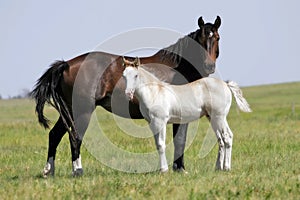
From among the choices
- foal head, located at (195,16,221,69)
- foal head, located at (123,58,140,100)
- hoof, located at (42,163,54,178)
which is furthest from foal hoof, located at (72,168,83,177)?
foal head, located at (195,16,221,69)

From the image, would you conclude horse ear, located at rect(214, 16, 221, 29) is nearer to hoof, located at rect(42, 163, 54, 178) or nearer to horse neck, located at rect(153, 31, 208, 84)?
horse neck, located at rect(153, 31, 208, 84)

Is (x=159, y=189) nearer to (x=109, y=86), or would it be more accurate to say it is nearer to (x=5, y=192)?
(x=5, y=192)

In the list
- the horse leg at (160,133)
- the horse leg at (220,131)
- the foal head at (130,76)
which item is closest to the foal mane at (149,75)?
the foal head at (130,76)

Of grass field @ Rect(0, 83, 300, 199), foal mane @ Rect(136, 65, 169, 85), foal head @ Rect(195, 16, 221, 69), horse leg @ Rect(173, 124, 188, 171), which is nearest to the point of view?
grass field @ Rect(0, 83, 300, 199)

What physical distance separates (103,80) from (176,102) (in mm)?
1509

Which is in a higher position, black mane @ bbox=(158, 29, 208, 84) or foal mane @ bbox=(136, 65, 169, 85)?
black mane @ bbox=(158, 29, 208, 84)

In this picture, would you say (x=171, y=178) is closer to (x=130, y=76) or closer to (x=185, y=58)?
(x=130, y=76)

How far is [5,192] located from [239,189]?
314cm

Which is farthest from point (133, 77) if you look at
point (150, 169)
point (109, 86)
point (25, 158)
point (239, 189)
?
point (25, 158)

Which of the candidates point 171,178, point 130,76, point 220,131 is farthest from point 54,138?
point 220,131

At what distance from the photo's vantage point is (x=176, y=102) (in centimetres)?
930

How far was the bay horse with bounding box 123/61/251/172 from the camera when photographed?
9.11 metres

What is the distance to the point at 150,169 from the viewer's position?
9.99 meters

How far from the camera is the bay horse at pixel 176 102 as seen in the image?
359 inches
